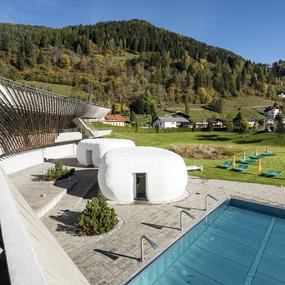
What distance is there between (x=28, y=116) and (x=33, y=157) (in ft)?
14.9

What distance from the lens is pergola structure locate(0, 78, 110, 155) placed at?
1853 centimetres

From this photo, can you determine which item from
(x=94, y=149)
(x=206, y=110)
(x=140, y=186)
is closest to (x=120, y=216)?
(x=140, y=186)

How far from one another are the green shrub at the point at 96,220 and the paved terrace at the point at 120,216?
33 centimetres

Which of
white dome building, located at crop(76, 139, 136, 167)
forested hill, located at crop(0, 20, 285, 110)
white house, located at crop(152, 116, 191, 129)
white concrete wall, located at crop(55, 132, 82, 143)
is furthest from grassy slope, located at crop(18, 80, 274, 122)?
white dome building, located at crop(76, 139, 136, 167)

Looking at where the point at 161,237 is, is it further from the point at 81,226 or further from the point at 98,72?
the point at 98,72

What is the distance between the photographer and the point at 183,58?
16625cm

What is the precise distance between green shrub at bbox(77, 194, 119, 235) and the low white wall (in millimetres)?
9822

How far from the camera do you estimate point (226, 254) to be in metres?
10.3

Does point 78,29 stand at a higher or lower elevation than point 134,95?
higher

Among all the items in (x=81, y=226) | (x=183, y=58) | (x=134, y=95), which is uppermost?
(x=183, y=58)

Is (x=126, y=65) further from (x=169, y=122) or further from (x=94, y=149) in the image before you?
(x=94, y=149)

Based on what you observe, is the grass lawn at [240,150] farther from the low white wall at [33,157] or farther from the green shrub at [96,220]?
the low white wall at [33,157]

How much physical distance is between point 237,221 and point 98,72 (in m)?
122

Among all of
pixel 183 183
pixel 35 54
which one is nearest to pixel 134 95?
pixel 35 54
